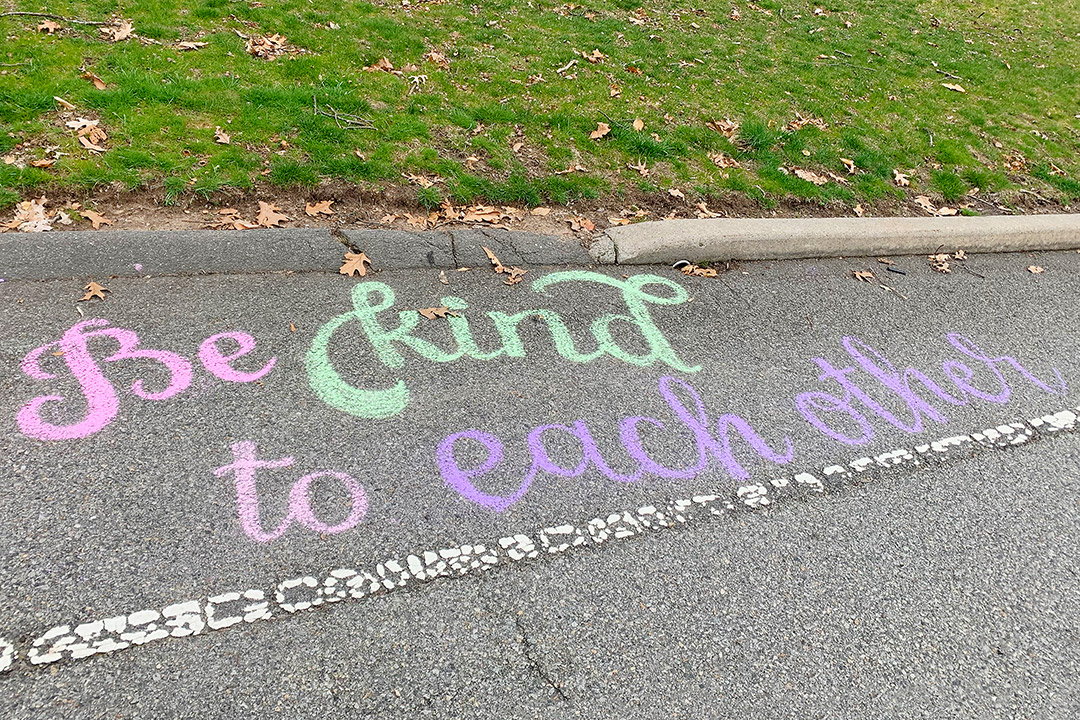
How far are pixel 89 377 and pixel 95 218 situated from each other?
129cm

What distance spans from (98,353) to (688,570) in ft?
9.03

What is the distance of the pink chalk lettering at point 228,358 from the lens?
2902mm

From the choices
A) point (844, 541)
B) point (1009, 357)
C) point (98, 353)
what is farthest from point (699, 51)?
point (98, 353)

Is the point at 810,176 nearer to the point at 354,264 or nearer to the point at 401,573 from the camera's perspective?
the point at 354,264

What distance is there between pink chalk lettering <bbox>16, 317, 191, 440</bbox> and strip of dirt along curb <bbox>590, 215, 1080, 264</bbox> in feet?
8.38

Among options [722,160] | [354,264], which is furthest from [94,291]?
[722,160]

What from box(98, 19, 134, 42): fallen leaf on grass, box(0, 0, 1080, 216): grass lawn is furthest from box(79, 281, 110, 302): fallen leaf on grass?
box(98, 19, 134, 42): fallen leaf on grass

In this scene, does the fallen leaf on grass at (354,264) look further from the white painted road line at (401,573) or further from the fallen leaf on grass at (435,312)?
the white painted road line at (401,573)

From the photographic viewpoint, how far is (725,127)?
5711 millimetres

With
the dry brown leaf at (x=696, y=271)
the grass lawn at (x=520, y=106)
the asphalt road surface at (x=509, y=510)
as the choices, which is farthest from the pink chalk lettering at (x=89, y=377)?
the dry brown leaf at (x=696, y=271)

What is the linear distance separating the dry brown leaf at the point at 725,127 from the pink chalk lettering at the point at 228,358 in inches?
174

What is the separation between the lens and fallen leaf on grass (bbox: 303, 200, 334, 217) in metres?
3.95

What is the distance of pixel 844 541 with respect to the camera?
2.69 meters

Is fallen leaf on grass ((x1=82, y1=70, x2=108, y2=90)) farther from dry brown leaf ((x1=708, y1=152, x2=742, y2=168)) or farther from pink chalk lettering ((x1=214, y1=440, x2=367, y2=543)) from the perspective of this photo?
dry brown leaf ((x1=708, y1=152, x2=742, y2=168))
